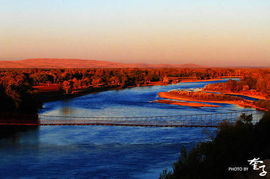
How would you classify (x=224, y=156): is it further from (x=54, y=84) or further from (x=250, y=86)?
(x=54, y=84)

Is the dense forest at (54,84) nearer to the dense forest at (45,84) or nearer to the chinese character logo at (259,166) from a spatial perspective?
the dense forest at (45,84)

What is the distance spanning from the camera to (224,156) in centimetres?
899

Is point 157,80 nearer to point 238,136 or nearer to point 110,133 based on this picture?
point 110,133

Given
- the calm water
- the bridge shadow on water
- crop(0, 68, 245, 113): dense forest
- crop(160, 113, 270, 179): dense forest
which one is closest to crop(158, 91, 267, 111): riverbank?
crop(0, 68, 245, 113): dense forest

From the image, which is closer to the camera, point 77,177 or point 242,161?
point 242,161

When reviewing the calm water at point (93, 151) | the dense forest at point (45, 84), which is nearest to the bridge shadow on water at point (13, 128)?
the calm water at point (93, 151)

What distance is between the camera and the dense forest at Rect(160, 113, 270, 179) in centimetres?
829

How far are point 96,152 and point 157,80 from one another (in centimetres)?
5000

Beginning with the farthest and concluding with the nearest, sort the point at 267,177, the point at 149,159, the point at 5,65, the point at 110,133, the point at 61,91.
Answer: the point at 5,65
the point at 61,91
the point at 110,133
the point at 149,159
the point at 267,177

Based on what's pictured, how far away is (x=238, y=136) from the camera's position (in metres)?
10.0

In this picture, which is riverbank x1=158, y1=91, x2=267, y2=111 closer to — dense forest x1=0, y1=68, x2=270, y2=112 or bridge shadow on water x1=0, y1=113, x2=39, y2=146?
dense forest x1=0, y1=68, x2=270, y2=112

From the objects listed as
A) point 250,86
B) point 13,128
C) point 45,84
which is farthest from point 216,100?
point 45,84

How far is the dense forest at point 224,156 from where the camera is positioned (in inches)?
326

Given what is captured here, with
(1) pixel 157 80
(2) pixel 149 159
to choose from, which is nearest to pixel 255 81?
(1) pixel 157 80
